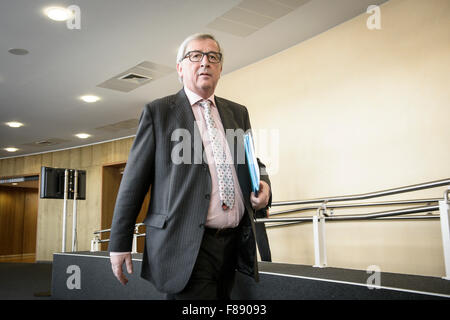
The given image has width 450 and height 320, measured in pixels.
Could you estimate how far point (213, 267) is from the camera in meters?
1.46

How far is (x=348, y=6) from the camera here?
3.93 meters

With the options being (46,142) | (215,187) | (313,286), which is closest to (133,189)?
(215,187)

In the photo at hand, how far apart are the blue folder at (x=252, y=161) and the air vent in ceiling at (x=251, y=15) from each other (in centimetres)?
270

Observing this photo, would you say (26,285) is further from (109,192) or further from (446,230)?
(446,230)

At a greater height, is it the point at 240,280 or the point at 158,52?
the point at 158,52

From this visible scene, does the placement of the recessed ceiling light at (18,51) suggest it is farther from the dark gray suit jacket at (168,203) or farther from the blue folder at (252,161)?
the blue folder at (252,161)

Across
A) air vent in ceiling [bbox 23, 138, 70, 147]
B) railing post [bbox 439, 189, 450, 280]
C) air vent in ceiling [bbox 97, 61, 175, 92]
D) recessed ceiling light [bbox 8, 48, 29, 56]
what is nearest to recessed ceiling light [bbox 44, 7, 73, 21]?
recessed ceiling light [bbox 8, 48, 29, 56]

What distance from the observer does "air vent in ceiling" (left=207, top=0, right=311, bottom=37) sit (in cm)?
379

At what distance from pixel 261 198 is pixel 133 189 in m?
0.49

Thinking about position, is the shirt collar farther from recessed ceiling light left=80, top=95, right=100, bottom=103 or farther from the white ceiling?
recessed ceiling light left=80, top=95, right=100, bottom=103

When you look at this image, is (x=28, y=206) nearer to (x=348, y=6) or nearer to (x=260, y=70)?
(x=260, y=70)

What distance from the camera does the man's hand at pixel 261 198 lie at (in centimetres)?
153
